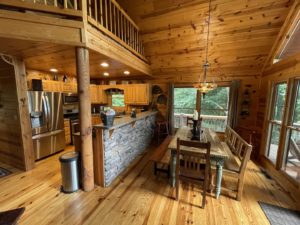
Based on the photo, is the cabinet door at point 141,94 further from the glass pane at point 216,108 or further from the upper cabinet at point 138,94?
the glass pane at point 216,108

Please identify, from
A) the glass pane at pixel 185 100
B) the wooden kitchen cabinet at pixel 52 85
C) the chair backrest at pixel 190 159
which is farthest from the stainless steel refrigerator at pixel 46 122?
the glass pane at pixel 185 100

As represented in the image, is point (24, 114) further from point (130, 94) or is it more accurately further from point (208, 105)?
point (208, 105)

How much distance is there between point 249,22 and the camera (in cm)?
331

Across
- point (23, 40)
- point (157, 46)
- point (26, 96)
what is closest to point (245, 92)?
point (157, 46)

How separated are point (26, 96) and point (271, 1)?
18.0 ft

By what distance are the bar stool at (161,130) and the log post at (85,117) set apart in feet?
9.62

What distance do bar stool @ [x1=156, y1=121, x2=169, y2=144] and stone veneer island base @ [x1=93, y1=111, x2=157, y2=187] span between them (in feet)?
4.09

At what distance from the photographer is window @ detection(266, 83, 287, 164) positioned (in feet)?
10.9

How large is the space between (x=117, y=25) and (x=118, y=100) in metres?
3.17

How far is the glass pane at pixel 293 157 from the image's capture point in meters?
2.81

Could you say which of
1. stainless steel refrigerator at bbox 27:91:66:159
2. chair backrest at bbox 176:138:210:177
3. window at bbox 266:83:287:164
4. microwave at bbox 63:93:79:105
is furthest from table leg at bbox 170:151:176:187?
microwave at bbox 63:93:79:105

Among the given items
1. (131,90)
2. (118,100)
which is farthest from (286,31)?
(118,100)

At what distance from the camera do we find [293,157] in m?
2.95

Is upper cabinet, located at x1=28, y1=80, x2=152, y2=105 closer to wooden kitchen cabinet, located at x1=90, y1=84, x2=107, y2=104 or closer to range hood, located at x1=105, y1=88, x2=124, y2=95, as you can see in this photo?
range hood, located at x1=105, y1=88, x2=124, y2=95
